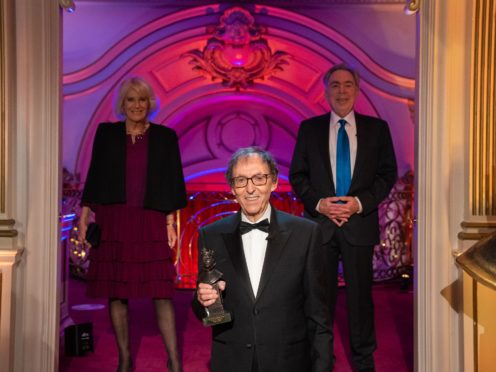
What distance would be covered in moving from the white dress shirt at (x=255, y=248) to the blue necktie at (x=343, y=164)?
1.40m

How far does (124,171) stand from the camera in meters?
3.78

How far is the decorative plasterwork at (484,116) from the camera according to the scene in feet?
11.2

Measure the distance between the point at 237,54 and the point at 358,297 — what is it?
15.8 ft

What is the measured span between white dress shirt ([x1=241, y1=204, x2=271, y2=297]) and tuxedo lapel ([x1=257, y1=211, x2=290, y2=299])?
0.14ft

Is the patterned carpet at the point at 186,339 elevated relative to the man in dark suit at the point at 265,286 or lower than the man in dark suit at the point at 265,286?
lower

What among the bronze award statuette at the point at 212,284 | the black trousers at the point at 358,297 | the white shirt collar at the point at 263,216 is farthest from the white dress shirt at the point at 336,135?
the bronze award statuette at the point at 212,284

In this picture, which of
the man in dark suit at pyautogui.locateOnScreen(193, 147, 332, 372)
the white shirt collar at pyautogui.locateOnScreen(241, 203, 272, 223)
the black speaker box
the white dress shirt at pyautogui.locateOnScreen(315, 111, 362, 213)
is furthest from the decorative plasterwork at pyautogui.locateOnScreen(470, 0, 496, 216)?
the black speaker box

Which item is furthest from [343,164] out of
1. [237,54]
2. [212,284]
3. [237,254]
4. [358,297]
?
[237,54]

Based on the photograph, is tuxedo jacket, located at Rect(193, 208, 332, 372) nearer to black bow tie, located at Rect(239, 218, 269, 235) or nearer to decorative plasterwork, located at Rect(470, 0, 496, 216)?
black bow tie, located at Rect(239, 218, 269, 235)

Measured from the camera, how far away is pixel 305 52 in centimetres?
794

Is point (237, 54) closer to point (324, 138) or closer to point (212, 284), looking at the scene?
point (324, 138)

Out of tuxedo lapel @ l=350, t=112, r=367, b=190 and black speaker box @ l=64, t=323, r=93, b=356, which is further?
black speaker box @ l=64, t=323, r=93, b=356

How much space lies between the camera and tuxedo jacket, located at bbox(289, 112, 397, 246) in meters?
3.89

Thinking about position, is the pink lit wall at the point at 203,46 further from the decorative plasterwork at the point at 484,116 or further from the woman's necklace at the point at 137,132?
the decorative plasterwork at the point at 484,116
